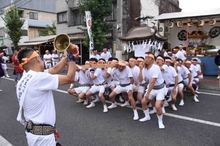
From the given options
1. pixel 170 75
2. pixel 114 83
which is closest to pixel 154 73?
pixel 170 75

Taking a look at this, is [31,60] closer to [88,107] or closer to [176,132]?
[176,132]

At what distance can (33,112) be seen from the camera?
2039 mm

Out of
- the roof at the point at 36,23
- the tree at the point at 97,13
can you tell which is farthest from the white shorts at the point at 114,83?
the roof at the point at 36,23

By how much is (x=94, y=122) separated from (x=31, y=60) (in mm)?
2967

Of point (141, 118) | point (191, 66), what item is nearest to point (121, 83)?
point (141, 118)

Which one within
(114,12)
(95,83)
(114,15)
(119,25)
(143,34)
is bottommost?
(95,83)

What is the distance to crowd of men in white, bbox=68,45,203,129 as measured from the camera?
4.66 m

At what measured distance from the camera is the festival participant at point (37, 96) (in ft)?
6.44

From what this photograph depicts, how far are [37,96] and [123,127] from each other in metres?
2.75

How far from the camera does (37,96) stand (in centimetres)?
199

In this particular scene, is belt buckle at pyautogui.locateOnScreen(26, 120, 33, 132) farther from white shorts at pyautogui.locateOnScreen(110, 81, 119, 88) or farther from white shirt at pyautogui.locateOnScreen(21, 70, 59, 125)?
white shorts at pyautogui.locateOnScreen(110, 81, 119, 88)

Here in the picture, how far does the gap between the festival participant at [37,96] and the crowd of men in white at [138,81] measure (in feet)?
9.37

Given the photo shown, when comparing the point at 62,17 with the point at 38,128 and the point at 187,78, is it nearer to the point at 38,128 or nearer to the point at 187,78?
the point at 187,78

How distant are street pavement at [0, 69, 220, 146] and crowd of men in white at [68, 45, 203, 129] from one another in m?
0.30
